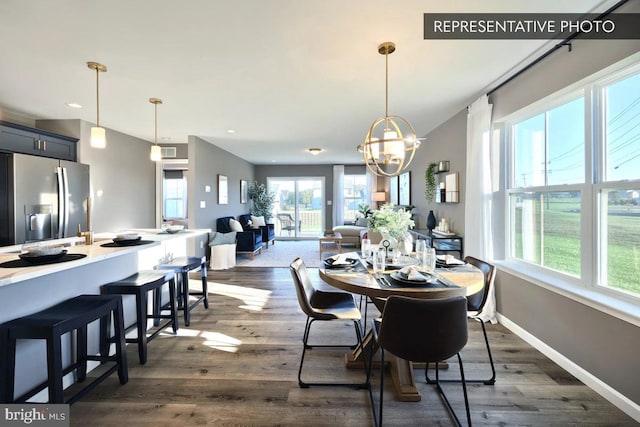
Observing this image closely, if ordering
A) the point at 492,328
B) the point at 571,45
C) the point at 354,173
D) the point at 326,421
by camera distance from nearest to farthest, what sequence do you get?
the point at 326,421 < the point at 571,45 < the point at 492,328 < the point at 354,173

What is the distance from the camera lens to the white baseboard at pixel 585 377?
1.74 m

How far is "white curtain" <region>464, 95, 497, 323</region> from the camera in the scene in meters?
3.14

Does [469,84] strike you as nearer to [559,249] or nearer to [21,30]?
[559,249]

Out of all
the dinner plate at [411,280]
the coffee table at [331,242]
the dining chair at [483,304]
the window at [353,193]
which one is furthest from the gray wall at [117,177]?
the window at [353,193]

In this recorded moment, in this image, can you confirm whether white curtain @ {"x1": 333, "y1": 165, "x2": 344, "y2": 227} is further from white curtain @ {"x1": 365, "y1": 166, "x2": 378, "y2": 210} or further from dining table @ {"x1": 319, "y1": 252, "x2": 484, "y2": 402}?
dining table @ {"x1": 319, "y1": 252, "x2": 484, "y2": 402}

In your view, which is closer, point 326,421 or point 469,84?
point 326,421

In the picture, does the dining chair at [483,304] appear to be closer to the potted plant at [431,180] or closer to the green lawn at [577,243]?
the green lawn at [577,243]

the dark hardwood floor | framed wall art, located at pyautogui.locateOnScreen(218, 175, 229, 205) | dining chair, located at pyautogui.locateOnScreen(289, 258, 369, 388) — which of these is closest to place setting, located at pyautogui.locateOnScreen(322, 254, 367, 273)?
dining chair, located at pyautogui.locateOnScreen(289, 258, 369, 388)

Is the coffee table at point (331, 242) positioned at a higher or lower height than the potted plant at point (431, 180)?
lower

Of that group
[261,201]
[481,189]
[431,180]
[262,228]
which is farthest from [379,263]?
[261,201]

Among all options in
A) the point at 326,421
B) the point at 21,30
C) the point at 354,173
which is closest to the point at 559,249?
the point at 326,421

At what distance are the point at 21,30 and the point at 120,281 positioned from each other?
79.0 inches

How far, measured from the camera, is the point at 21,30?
2.06 meters

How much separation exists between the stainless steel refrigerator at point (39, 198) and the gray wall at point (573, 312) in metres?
5.54
